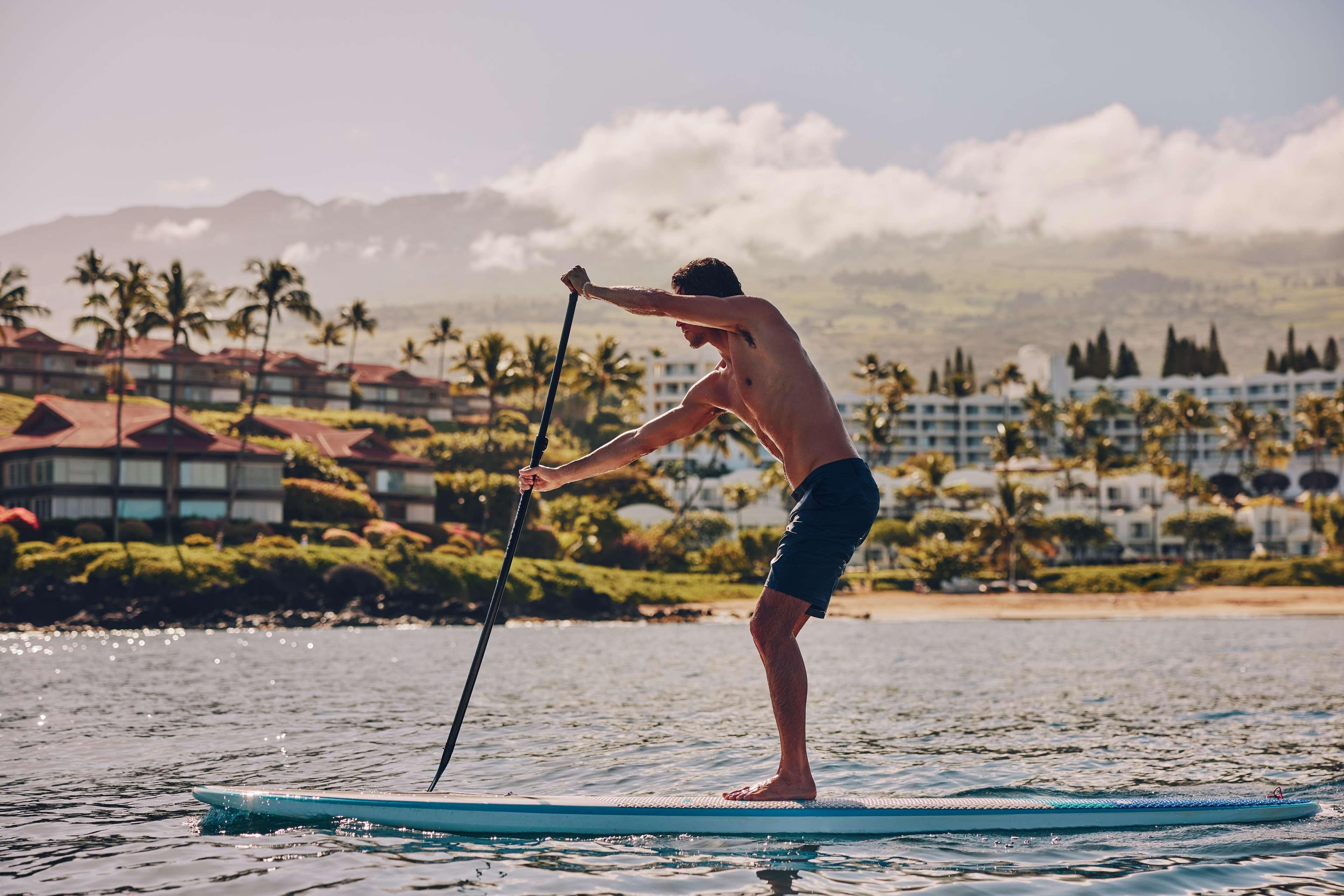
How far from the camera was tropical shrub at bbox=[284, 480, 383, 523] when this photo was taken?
65062mm

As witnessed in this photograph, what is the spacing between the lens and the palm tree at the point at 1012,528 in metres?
70.2

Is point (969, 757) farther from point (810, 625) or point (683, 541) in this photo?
point (683, 541)

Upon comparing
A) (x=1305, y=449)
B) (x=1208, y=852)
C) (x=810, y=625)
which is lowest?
(x=810, y=625)

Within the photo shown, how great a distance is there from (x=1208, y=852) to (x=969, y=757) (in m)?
4.01

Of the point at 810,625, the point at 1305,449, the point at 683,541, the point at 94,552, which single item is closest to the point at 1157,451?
the point at 1305,449

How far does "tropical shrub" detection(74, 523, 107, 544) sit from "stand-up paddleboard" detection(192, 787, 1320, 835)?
51423 mm

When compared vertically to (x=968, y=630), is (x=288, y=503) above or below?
above

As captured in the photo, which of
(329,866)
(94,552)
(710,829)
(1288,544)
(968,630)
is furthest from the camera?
(1288,544)

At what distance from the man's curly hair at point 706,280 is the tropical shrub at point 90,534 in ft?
173

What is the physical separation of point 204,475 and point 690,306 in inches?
2419

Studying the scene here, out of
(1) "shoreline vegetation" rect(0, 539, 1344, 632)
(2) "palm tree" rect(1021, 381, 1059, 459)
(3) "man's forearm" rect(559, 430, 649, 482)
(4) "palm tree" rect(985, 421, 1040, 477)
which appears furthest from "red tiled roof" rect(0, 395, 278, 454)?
(2) "palm tree" rect(1021, 381, 1059, 459)

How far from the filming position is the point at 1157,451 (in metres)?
113

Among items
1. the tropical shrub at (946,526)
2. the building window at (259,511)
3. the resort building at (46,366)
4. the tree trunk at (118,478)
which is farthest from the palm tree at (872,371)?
the resort building at (46,366)

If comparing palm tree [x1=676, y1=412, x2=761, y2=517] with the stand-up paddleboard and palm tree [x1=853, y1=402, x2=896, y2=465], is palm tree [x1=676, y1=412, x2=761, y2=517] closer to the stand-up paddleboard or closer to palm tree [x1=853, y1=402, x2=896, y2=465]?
palm tree [x1=853, y1=402, x2=896, y2=465]
